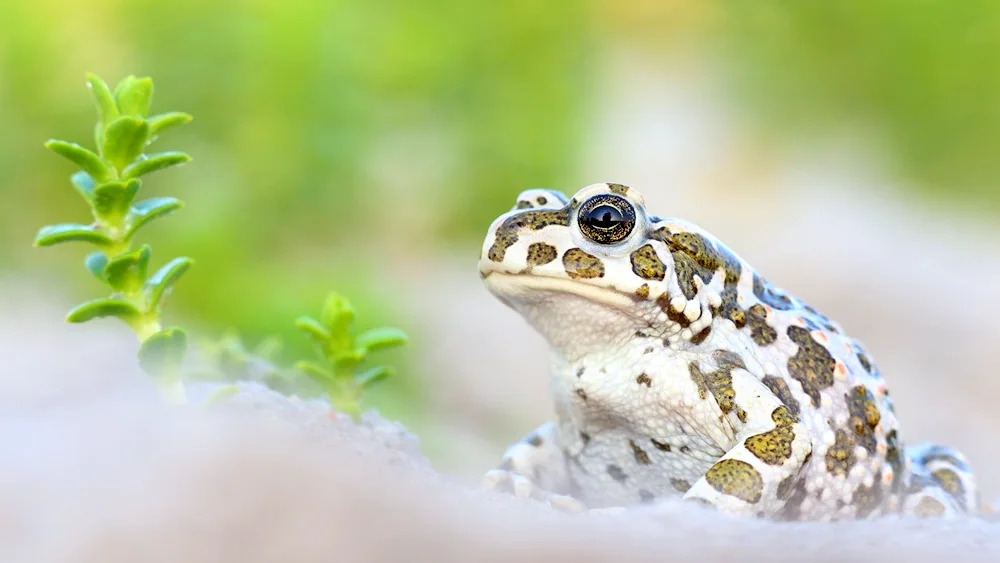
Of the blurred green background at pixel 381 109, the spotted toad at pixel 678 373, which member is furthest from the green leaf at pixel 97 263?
the blurred green background at pixel 381 109

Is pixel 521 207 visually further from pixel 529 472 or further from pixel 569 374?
pixel 529 472

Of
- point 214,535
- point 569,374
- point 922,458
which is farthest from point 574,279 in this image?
point 922,458

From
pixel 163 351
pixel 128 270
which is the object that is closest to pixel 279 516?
pixel 163 351

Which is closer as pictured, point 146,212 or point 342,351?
point 146,212

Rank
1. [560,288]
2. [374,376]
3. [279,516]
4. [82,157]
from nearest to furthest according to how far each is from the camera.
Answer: [279,516]
[82,157]
[560,288]
[374,376]

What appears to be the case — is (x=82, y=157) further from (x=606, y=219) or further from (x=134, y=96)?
(x=606, y=219)

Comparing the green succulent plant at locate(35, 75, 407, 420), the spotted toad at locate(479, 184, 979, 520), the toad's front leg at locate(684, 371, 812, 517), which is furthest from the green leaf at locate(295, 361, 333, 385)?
the toad's front leg at locate(684, 371, 812, 517)

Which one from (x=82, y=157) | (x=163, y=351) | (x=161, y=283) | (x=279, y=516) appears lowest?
(x=279, y=516)
